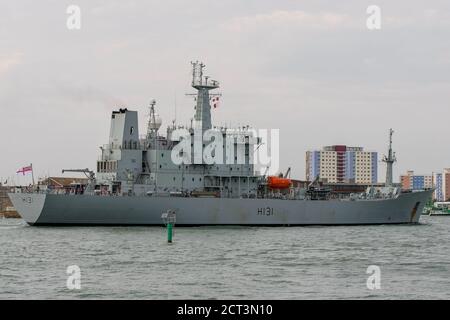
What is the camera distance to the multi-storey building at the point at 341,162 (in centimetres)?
15200

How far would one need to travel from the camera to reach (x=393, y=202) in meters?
58.4

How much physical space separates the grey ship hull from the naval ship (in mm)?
60

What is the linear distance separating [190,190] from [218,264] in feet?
76.7

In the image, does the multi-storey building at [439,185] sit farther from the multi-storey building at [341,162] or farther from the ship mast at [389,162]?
the ship mast at [389,162]

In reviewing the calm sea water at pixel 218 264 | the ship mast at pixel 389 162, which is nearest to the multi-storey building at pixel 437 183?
the ship mast at pixel 389 162

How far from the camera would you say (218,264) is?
94.0ft

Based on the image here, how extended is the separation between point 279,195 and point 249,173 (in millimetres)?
2631

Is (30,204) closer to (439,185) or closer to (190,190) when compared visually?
(190,190)

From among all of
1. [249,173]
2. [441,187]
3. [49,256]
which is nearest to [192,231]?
[249,173]

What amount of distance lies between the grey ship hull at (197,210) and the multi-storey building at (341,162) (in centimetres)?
9404

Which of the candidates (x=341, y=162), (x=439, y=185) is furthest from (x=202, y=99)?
(x=439, y=185)

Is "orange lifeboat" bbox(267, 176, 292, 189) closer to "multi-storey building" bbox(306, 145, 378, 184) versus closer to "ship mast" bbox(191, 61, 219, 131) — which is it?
"ship mast" bbox(191, 61, 219, 131)

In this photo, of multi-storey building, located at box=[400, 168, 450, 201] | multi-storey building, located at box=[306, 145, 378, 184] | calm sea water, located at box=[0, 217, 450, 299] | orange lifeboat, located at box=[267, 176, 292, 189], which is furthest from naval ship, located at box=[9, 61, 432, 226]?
Answer: multi-storey building, located at box=[400, 168, 450, 201]

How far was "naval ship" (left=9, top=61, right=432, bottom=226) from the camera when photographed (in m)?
48.1
